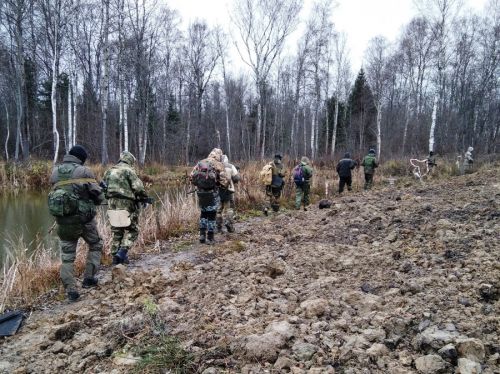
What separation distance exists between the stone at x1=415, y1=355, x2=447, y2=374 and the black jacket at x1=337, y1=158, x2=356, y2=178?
11270mm

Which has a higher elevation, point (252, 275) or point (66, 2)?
point (66, 2)

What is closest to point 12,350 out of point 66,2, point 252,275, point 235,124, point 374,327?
point 252,275

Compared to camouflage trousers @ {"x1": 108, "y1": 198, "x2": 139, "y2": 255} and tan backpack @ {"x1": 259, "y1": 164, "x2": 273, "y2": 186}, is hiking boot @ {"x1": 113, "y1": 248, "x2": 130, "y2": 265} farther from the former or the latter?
tan backpack @ {"x1": 259, "y1": 164, "x2": 273, "y2": 186}

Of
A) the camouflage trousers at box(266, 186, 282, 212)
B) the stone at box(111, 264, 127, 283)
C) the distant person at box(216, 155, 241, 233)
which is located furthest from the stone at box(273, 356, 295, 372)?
the camouflage trousers at box(266, 186, 282, 212)

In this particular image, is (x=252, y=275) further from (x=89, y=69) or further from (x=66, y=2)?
(x=89, y=69)

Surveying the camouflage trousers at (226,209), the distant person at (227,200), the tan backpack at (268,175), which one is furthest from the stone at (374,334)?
the tan backpack at (268,175)

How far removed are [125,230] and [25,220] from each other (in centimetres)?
610

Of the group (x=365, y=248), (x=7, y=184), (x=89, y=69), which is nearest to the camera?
(x=365, y=248)

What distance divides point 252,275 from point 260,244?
85.4 inches

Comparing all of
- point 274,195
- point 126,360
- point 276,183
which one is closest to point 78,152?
point 126,360

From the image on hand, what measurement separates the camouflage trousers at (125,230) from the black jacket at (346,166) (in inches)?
355

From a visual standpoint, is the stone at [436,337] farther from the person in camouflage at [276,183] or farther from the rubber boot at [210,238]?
the person in camouflage at [276,183]

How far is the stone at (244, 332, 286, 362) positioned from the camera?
92.2 inches

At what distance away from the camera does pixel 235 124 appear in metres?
41.3
